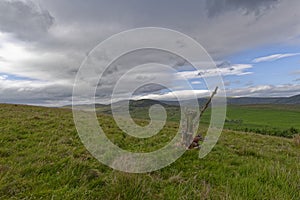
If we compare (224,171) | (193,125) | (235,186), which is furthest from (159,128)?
(235,186)

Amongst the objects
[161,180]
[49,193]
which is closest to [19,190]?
[49,193]

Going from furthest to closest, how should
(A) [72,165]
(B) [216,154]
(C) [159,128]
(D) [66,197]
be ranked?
(C) [159,128], (B) [216,154], (A) [72,165], (D) [66,197]

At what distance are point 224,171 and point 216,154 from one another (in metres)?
2.25

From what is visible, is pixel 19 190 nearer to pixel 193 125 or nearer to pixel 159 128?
pixel 193 125

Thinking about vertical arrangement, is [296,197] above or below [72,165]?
below

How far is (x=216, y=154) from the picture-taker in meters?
8.84

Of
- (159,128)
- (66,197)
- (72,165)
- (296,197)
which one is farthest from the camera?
(159,128)

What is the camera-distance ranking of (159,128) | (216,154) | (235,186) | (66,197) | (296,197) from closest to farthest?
(66,197) → (296,197) → (235,186) → (216,154) → (159,128)

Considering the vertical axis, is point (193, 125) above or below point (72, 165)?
above

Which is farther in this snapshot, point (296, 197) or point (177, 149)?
point (177, 149)

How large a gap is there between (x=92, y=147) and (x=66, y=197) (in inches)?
181

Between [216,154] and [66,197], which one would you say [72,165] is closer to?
[66,197]

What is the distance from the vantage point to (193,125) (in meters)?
9.12

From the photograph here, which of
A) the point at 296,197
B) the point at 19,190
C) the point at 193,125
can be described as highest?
the point at 193,125
